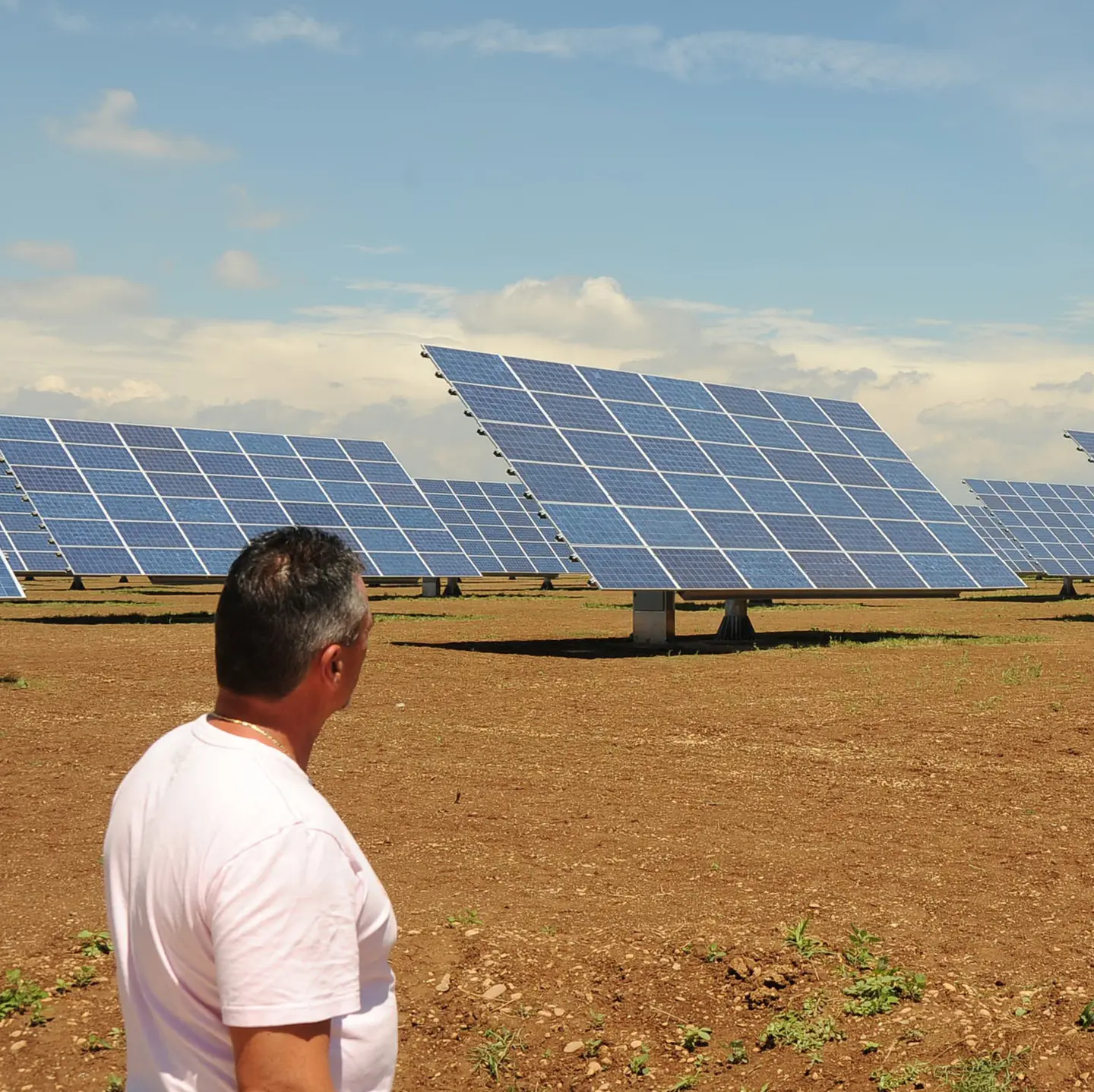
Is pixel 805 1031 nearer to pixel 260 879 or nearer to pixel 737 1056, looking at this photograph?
pixel 737 1056

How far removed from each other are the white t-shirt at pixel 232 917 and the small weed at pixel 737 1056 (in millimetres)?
3583

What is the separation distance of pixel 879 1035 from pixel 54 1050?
11.3 ft

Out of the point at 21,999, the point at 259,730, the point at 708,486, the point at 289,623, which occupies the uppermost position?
the point at 708,486

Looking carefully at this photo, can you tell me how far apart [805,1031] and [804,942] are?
789 mm

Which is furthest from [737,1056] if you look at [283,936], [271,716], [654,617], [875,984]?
[654,617]

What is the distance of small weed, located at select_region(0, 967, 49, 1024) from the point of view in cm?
592

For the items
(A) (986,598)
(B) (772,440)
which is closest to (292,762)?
(B) (772,440)

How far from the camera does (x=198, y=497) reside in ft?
107

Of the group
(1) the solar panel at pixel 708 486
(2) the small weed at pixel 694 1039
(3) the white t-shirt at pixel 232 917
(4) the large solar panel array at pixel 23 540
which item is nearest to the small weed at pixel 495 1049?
(2) the small weed at pixel 694 1039

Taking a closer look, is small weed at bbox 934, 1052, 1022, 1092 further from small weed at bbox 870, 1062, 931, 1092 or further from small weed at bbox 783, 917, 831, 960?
small weed at bbox 783, 917, 831, 960

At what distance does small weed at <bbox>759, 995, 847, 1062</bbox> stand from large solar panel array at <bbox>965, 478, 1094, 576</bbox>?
3831 centimetres

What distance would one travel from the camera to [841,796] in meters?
9.89

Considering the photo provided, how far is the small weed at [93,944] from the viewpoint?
6.51 metres

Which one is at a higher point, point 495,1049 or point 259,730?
point 259,730
